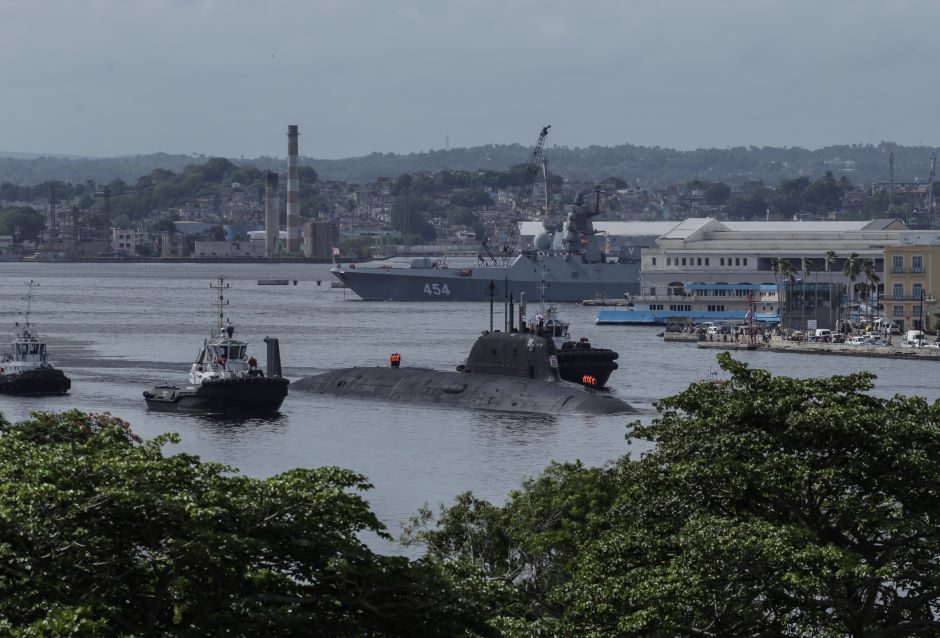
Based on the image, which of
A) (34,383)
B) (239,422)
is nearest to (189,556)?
(239,422)

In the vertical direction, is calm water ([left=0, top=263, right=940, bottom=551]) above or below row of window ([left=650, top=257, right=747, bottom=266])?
below

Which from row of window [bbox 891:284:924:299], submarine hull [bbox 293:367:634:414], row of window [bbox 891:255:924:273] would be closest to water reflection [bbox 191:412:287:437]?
submarine hull [bbox 293:367:634:414]

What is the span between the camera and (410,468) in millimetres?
40906

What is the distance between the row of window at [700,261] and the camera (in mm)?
138000

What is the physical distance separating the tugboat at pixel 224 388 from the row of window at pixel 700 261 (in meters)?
87.4

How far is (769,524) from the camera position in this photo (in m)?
15.6

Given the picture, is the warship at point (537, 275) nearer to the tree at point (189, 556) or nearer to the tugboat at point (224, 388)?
the tugboat at point (224, 388)

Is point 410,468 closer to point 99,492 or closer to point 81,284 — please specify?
point 99,492

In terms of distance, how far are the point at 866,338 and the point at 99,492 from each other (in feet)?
255

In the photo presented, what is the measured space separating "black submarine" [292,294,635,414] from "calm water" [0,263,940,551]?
2.73ft

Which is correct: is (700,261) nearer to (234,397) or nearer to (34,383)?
(34,383)

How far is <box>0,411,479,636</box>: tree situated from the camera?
44.4ft

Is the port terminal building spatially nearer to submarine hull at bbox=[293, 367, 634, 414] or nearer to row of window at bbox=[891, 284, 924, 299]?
row of window at bbox=[891, 284, 924, 299]

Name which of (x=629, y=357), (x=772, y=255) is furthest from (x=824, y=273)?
(x=629, y=357)
